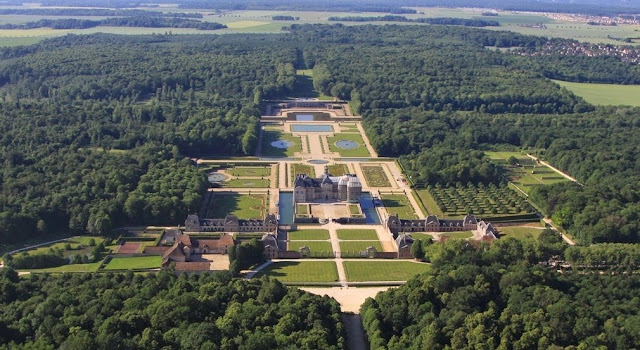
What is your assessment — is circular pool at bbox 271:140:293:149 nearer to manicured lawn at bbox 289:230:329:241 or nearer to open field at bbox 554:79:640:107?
manicured lawn at bbox 289:230:329:241

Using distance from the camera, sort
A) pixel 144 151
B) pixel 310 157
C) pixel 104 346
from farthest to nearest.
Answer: pixel 310 157 → pixel 144 151 → pixel 104 346

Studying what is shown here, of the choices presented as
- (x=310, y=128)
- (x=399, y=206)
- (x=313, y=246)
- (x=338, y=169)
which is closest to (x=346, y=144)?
(x=310, y=128)

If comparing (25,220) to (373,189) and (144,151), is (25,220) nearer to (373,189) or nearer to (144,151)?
(144,151)

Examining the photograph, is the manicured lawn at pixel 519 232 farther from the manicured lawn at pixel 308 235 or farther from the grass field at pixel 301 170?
the grass field at pixel 301 170

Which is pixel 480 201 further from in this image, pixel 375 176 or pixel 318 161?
pixel 318 161

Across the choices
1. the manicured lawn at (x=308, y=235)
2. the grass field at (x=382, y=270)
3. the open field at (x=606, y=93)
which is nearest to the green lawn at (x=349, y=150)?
the manicured lawn at (x=308, y=235)

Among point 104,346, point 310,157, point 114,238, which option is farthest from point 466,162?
point 104,346
